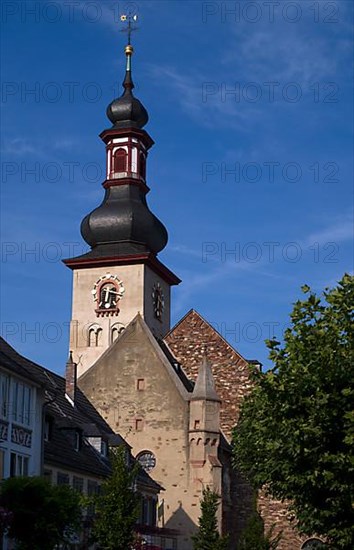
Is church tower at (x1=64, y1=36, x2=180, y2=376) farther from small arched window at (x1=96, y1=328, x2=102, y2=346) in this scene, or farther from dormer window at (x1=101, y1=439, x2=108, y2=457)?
dormer window at (x1=101, y1=439, x2=108, y2=457)

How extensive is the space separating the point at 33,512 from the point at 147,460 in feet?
83.0

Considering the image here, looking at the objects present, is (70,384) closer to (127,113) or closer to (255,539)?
(255,539)

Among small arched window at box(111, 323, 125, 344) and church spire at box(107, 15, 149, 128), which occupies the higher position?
church spire at box(107, 15, 149, 128)

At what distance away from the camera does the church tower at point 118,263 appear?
75.9 metres

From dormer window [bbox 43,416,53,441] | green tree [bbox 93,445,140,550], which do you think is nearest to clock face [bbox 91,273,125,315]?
dormer window [bbox 43,416,53,441]

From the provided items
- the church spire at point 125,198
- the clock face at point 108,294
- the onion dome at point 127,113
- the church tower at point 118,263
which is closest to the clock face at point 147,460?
the church tower at point 118,263

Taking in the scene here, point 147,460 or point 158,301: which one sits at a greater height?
point 158,301

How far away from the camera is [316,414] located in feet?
92.3

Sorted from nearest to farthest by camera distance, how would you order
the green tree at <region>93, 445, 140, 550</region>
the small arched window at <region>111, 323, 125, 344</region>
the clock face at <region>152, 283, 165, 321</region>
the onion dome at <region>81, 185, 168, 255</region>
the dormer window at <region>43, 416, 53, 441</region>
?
the green tree at <region>93, 445, 140, 550</region> → the dormer window at <region>43, 416, 53, 441</region> → the small arched window at <region>111, 323, 125, 344</region> → the onion dome at <region>81, 185, 168, 255</region> → the clock face at <region>152, 283, 165, 321</region>

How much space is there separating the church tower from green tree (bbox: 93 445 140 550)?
39100mm

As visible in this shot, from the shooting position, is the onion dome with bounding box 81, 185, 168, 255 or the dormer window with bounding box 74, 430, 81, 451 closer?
the dormer window with bounding box 74, 430, 81, 451

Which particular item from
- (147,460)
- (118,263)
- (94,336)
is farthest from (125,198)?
(147,460)

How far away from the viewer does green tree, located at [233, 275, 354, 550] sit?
2817 cm

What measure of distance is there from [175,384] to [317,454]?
27.0 m
